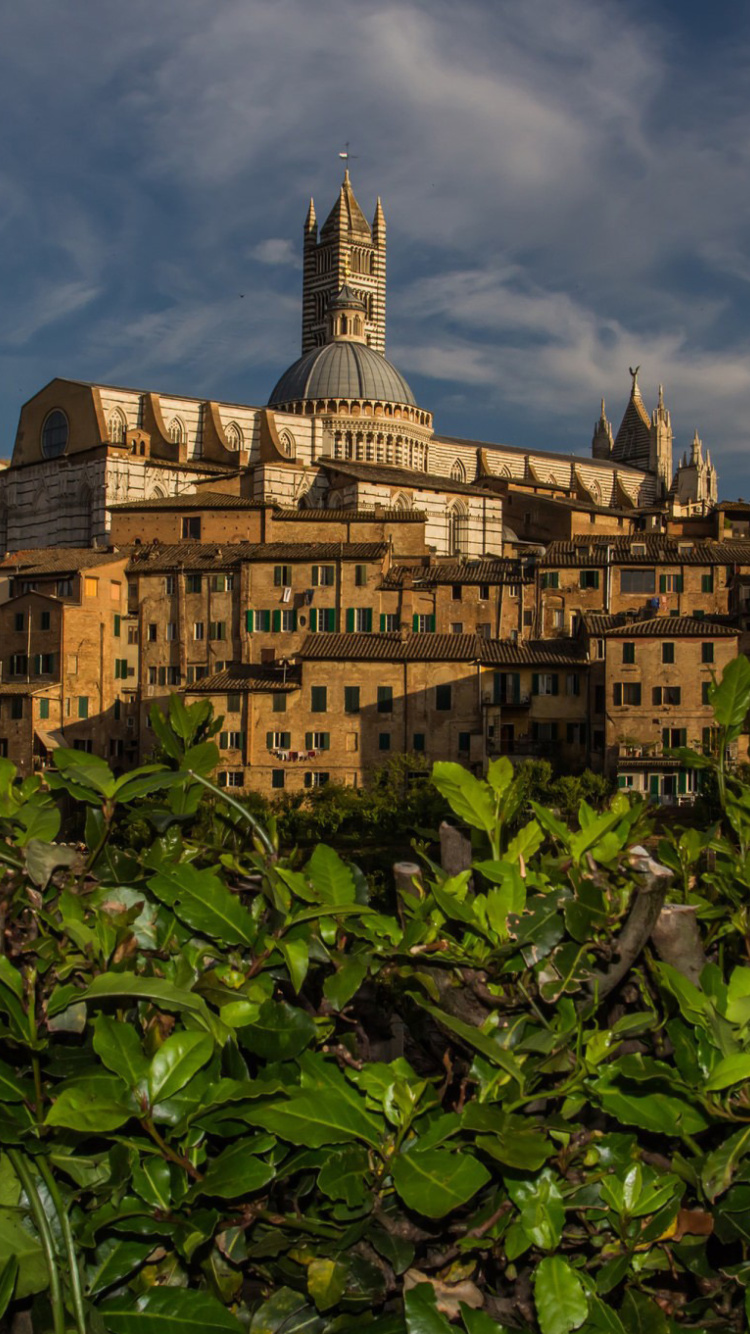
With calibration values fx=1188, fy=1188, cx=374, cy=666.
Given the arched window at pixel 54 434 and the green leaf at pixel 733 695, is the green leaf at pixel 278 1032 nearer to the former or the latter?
the green leaf at pixel 733 695

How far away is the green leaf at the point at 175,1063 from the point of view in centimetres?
236

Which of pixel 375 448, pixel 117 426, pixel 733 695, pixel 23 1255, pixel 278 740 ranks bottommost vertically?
pixel 278 740

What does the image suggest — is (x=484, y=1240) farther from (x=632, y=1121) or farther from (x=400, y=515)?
(x=400, y=515)

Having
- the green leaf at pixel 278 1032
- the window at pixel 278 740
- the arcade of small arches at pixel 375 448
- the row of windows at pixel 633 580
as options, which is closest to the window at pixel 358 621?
the window at pixel 278 740

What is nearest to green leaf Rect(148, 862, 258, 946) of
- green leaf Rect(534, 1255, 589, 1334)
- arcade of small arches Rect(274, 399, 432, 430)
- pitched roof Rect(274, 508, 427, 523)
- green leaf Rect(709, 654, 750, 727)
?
green leaf Rect(534, 1255, 589, 1334)

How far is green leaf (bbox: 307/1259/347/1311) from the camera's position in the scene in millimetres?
2457

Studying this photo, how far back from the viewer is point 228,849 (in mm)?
3295

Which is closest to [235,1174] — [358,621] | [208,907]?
[208,907]

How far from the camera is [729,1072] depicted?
2402mm

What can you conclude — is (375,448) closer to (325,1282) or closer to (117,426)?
(117,426)

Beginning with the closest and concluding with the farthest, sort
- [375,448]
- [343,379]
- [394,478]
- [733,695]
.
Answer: [733,695]
[394,478]
[375,448]
[343,379]

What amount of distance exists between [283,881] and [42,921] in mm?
563

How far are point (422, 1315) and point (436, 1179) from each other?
27 centimetres

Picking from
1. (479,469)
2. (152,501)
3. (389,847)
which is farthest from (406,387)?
(389,847)
